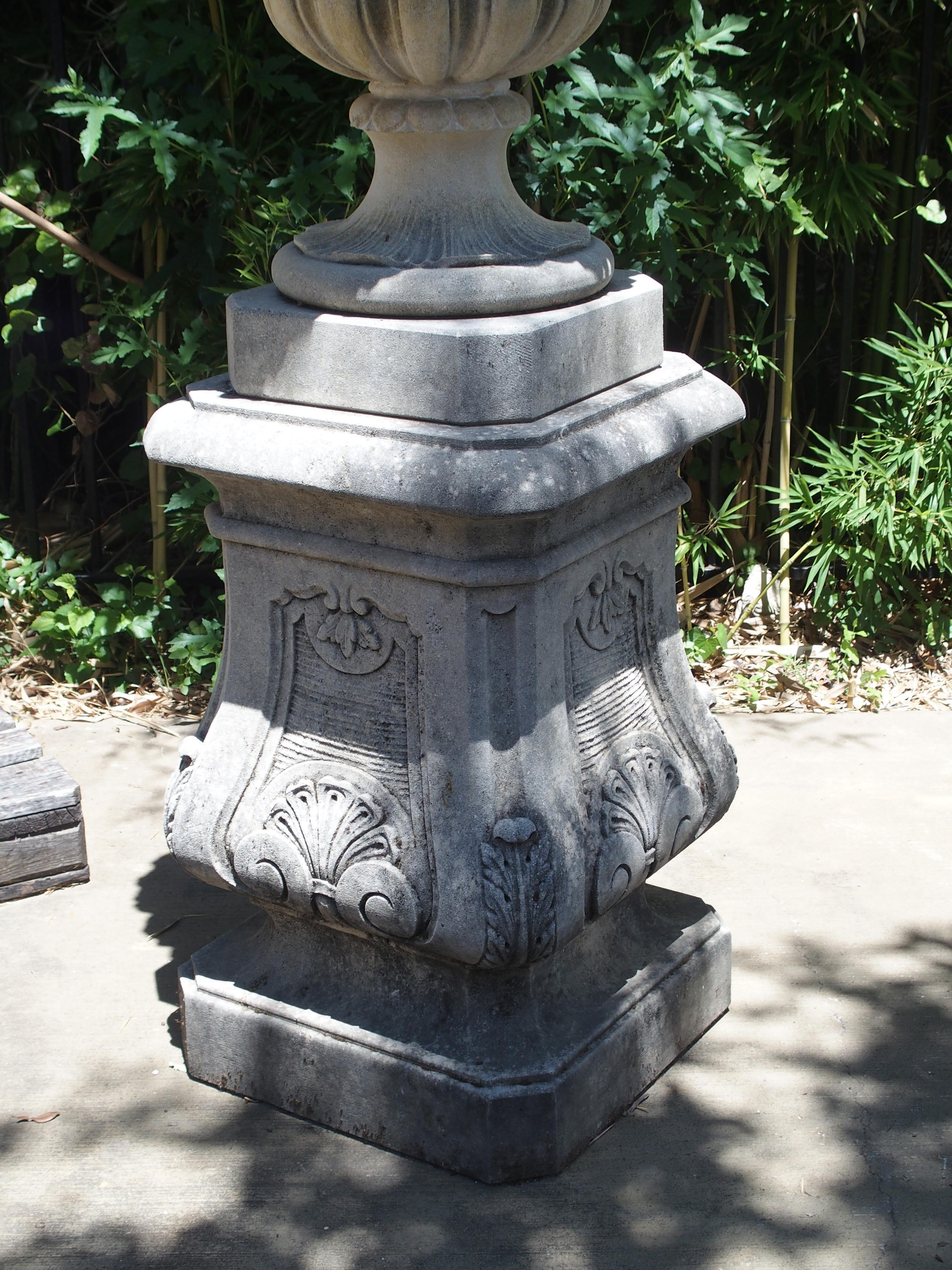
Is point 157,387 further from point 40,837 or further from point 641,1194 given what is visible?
point 641,1194

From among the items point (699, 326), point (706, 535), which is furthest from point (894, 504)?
point (699, 326)

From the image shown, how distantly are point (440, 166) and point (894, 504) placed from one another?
7.50ft

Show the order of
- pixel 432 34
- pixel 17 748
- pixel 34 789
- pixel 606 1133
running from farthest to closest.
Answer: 1. pixel 17 748
2. pixel 34 789
3. pixel 606 1133
4. pixel 432 34

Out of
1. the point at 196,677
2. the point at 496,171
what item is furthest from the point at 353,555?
the point at 196,677

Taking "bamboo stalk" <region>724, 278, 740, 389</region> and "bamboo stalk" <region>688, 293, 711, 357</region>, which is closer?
"bamboo stalk" <region>724, 278, 740, 389</region>

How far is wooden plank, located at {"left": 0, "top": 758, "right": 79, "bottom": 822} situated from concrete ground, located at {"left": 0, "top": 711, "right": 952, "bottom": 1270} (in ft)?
0.67

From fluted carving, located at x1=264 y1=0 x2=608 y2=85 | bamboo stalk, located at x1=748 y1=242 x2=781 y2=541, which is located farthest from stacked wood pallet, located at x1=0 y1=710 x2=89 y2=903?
bamboo stalk, located at x1=748 y1=242 x2=781 y2=541

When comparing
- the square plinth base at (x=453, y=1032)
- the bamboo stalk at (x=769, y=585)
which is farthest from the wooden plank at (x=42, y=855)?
the bamboo stalk at (x=769, y=585)

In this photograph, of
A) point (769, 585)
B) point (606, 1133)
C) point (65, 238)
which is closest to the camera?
point (606, 1133)

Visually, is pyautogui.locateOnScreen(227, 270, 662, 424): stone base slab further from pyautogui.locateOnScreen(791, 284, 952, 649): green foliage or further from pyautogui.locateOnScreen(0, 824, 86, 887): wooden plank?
pyautogui.locateOnScreen(791, 284, 952, 649): green foliage

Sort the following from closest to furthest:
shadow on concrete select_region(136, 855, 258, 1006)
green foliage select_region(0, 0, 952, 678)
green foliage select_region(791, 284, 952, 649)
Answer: shadow on concrete select_region(136, 855, 258, 1006) → green foliage select_region(0, 0, 952, 678) → green foliage select_region(791, 284, 952, 649)

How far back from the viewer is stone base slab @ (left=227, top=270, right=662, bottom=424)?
2201mm

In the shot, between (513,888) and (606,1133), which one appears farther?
(606,1133)

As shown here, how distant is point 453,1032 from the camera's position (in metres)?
2.48
